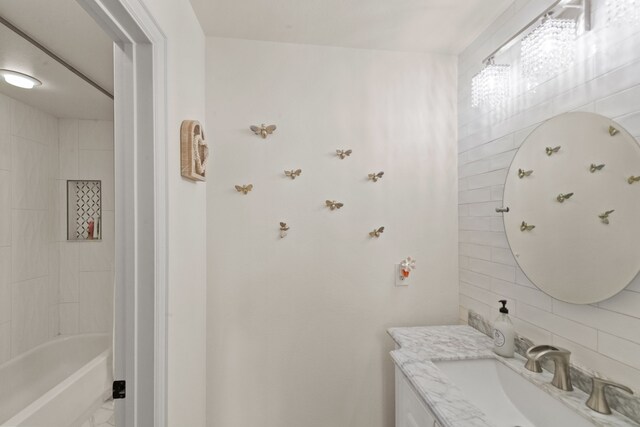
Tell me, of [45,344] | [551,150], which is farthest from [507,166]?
[45,344]

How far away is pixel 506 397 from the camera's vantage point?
4.17 ft

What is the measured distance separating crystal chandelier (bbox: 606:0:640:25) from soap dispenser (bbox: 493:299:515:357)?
1.10 meters

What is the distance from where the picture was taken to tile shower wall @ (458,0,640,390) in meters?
0.95

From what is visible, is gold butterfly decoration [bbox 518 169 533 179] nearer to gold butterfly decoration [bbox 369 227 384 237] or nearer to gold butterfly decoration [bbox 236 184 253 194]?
gold butterfly decoration [bbox 369 227 384 237]

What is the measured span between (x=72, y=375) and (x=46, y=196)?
2.02 ft

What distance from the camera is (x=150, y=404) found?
3.48 ft

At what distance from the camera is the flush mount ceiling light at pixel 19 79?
66cm

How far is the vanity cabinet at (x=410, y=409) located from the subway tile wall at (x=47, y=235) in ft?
4.06

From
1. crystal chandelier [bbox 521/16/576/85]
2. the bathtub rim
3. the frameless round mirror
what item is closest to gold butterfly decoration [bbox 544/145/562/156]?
the frameless round mirror

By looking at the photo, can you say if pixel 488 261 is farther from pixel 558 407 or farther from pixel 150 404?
pixel 150 404

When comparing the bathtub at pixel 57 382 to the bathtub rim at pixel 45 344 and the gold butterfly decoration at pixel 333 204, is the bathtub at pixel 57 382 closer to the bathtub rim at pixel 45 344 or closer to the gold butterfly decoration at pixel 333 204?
the bathtub rim at pixel 45 344

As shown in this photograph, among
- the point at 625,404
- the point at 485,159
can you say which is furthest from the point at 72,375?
the point at 485,159

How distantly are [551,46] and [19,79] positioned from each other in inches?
66.3

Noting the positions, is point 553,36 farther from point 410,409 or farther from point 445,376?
point 410,409
